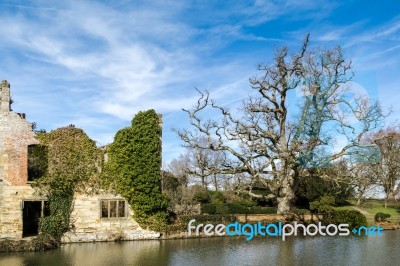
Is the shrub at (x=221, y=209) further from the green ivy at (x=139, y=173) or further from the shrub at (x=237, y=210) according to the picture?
the green ivy at (x=139, y=173)

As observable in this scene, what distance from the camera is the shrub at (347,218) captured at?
24.0 meters

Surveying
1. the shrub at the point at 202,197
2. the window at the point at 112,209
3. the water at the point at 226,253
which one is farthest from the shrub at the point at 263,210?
the window at the point at 112,209

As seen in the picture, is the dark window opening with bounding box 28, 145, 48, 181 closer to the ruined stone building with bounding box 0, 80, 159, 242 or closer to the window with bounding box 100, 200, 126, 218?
the ruined stone building with bounding box 0, 80, 159, 242

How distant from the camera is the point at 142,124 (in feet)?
71.3

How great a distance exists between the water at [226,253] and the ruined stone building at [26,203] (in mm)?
1187

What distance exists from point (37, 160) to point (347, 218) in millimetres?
17981

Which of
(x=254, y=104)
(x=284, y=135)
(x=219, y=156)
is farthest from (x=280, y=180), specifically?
(x=219, y=156)

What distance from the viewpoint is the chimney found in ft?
63.0

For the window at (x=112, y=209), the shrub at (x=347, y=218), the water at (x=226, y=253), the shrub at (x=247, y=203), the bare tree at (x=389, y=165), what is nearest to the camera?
the water at (x=226, y=253)

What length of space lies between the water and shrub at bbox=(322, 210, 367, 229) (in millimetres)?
3842

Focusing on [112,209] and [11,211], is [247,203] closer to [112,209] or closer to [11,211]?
[112,209]

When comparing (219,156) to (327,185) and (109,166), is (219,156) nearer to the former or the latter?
(327,185)

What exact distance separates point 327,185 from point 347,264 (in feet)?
73.0

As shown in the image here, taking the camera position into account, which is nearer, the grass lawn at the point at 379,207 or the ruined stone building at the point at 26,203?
the ruined stone building at the point at 26,203
